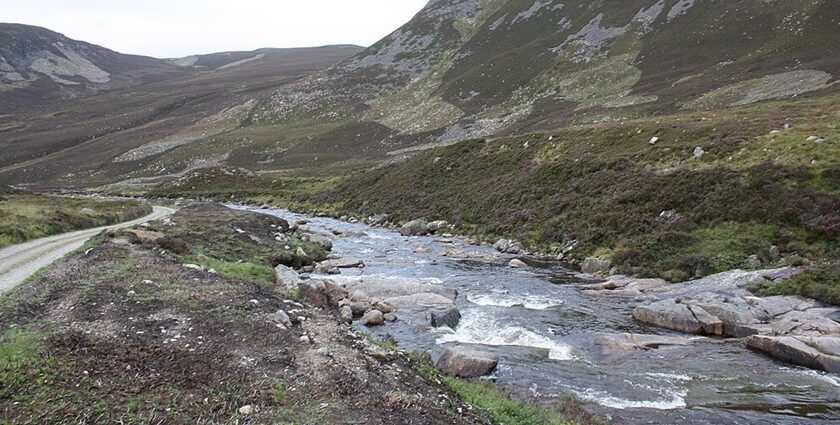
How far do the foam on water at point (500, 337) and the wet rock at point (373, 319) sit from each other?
3.08 meters

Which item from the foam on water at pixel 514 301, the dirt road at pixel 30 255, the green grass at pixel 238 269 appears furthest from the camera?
the foam on water at pixel 514 301

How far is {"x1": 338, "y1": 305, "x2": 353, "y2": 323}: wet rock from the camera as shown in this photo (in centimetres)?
2183

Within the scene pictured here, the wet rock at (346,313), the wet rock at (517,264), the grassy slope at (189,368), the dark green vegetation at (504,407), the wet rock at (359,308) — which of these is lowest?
the wet rock at (517,264)

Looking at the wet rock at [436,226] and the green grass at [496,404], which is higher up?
the green grass at [496,404]

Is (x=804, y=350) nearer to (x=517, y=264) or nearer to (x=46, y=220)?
(x=517, y=264)

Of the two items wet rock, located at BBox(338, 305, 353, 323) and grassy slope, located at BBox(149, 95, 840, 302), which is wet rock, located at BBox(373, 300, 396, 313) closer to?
wet rock, located at BBox(338, 305, 353, 323)

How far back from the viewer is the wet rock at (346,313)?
21.8 m

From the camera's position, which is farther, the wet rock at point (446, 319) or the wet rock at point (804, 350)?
the wet rock at point (446, 319)

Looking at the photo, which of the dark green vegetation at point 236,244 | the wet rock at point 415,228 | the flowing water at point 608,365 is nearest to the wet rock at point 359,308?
the flowing water at point 608,365

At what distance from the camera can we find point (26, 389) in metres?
11.4

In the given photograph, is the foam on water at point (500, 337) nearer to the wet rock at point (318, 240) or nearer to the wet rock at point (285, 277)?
the wet rock at point (285, 277)

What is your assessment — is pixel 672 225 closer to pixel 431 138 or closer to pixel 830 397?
pixel 830 397

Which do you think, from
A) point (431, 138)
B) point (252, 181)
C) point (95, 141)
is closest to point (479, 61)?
point (431, 138)

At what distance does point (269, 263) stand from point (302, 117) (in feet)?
437
